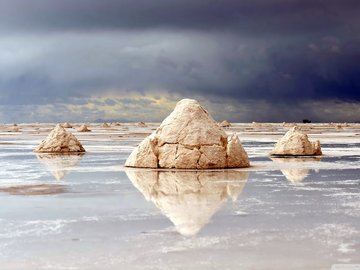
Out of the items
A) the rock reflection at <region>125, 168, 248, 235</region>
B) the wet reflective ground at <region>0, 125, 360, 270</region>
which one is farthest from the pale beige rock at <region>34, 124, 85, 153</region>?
the wet reflective ground at <region>0, 125, 360, 270</region>

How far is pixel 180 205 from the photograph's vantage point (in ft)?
33.6

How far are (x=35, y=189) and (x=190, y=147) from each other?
19.0 feet

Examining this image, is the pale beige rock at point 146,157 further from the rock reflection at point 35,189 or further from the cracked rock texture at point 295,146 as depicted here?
the cracked rock texture at point 295,146

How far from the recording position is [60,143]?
25.8 meters

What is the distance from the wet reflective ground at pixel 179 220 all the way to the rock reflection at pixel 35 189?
2 cm

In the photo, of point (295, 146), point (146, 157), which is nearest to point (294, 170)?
point (146, 157)

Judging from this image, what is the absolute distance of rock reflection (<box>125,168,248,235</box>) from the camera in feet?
29.8

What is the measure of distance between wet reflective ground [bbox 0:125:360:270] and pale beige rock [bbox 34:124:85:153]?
9833 mm

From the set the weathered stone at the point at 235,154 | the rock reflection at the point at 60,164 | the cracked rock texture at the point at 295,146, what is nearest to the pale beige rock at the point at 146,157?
the rock reflection at the point at 60,164

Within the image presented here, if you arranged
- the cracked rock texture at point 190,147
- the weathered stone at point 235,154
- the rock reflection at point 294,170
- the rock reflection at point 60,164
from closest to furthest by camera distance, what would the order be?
the rock reflection at point 294,170 < the rock reflection at point 60,164 < the cracked rock texture at point 190,147 < the weathered stone at point 235,154

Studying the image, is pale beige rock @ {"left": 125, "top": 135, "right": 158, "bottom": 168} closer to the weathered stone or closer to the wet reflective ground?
the wet reflective ground

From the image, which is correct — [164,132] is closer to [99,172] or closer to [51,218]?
[99,172]

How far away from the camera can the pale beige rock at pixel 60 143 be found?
25.7 meters

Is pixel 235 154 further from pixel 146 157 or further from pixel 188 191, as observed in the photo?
pixel 188 191
